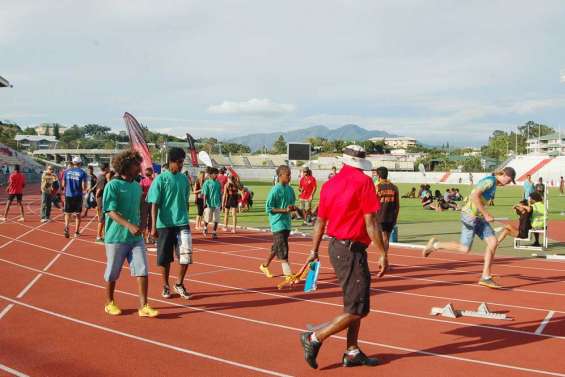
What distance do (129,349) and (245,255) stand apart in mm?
6620

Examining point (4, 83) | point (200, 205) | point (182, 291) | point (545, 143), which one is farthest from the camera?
point (545, 143)

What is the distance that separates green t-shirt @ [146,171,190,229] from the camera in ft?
24.7

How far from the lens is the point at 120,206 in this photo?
663 cm

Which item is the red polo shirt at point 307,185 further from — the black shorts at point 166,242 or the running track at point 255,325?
the black shorts at point 166,242

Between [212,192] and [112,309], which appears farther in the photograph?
[212,192]

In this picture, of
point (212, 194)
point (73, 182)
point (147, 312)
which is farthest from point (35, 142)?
point (147, 312)

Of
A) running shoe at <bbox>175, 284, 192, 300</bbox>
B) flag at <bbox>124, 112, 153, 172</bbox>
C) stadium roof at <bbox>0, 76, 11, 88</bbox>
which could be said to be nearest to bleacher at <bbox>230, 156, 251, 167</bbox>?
stadium roof at <bbox>0, 76, 11, 88</bbox>

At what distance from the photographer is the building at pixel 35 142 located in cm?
14807

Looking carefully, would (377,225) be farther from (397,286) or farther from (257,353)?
(397,286)

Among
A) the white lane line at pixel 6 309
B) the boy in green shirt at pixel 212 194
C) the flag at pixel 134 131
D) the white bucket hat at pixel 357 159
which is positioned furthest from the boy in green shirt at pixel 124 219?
the flag at pixel 134 131

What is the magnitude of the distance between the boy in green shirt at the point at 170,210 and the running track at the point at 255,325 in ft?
2.42

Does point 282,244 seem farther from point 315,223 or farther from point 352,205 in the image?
point 352,205

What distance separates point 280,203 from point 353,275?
3823mm

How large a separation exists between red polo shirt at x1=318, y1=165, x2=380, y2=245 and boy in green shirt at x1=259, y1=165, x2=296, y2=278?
3.46 metres
